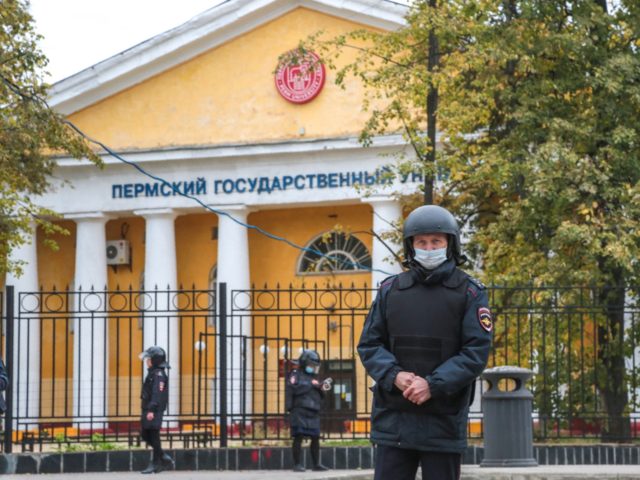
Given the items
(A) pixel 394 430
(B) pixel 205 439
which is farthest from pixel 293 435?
(A) pixel 394 430

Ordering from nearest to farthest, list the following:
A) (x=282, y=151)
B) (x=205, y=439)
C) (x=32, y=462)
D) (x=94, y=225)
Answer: (x=32, y=462) < (x=205, y=439) < (x=282, y=151) < (x=94, y=225)

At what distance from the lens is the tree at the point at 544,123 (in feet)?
67.0

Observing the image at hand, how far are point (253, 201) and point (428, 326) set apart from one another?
33045 millimetres

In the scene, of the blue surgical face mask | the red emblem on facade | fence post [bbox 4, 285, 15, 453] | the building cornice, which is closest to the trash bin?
fence post [bbox 4, 285, 15, 453]

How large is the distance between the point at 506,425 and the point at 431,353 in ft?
27.2

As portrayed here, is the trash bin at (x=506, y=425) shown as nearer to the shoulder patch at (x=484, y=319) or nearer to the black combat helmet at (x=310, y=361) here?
the black combat helmet at (x=310, y=361)

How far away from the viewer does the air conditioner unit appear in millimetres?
43094

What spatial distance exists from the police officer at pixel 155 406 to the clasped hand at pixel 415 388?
11457 millimetres

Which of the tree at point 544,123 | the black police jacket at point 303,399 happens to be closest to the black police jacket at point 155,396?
the black police jacket at point 303,399

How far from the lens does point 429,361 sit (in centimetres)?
703

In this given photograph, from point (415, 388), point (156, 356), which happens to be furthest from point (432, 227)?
point (156, 356)

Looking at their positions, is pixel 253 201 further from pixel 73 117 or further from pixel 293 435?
pixel 293 435

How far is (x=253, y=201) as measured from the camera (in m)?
40.0

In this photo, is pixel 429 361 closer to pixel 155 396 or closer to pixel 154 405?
pixel 154 405
